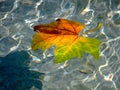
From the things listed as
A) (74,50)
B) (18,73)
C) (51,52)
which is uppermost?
(74,50)

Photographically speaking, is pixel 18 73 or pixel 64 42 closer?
pixel 64 42

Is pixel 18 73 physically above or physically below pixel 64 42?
below

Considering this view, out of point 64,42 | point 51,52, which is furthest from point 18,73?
point 64,42

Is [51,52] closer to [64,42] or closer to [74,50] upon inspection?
[64,42]

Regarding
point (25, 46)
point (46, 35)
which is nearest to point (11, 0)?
point (25, 46)

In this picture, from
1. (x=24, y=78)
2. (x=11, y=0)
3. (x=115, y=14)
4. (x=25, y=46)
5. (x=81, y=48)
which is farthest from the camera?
(x=11, y=0)

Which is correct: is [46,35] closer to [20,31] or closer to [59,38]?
[59,38]

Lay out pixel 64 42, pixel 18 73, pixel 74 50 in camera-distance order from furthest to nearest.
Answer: pixel 18 73 < pixel 64 42 < pixel 74 50

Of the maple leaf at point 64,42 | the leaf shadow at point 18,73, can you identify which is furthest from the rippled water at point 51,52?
A: the maple leaf at point 64,42
